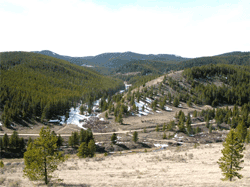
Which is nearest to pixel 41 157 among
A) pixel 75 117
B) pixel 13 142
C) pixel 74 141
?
pixel 74 141

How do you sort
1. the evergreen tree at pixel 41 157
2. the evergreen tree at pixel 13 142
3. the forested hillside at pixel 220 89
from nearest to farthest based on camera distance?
the evergreen tree at pixel 41 157
the evergreen tree at pixel 13 142
the forested hillside at pixel 220 89

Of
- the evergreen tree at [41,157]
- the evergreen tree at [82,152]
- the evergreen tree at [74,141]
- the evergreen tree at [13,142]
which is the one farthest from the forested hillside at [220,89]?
the evergreen tree at [41,157]

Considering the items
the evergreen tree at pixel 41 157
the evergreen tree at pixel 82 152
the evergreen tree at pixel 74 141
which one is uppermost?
the evergreen tree at pixel 41 157

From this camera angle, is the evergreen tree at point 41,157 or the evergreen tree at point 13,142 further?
the evergreen tree at point 13,142

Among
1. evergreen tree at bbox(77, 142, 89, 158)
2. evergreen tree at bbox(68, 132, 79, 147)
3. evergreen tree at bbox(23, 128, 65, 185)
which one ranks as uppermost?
evergreen tree at bbox(23, 128, 65, 185)

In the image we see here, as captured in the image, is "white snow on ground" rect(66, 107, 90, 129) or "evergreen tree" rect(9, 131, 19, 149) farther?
"white snow on ground" rect(66, 107, 90, 129)

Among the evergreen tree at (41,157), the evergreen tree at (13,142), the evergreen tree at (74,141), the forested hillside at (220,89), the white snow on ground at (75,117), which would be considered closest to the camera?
the evergreen tree at (41,157)

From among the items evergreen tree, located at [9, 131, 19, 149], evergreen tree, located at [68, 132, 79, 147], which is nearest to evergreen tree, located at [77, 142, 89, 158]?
evergreen tree, located at [68, 132, 79, 147]

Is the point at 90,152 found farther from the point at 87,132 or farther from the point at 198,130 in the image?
the point at 198,130

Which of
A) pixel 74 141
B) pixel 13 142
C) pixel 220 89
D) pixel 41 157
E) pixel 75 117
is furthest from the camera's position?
pixel 220 89

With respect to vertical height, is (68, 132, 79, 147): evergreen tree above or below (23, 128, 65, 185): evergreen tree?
below

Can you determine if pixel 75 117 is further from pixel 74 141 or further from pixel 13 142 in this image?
pixel 13 142

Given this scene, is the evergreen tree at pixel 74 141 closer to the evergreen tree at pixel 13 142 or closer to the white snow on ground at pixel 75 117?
the evergreen tree at pixel 13 142

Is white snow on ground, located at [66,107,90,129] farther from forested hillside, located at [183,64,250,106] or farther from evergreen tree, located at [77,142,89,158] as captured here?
forested hillside, located at [183,64,250,106]
